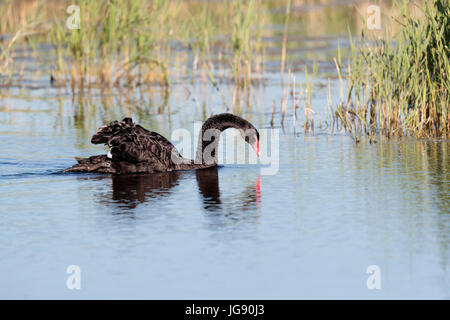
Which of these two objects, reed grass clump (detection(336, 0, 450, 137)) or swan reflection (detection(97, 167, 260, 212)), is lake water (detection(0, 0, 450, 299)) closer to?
swan reflection (detection(97, 167, 260, 212))

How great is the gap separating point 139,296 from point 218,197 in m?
3.14

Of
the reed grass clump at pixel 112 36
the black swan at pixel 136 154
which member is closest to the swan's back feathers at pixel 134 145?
the black swan at pixel 136 154

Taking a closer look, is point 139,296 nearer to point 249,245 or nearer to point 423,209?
point 249,245

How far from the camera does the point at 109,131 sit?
10094 millimetres

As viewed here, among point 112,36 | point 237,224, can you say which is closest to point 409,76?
point 237,224

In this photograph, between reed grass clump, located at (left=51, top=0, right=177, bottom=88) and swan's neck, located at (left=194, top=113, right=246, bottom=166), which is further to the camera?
reed grass clump, located at (left=51, top=0, right=177, bottom=88)

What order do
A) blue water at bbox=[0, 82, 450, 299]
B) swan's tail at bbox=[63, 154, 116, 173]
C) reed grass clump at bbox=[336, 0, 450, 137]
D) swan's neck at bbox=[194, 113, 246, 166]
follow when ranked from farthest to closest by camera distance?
reed grass clump at bbox=[336, 0, 450, 137]
swan's neck at bbox=[194, 113, 246, 166]
swan's tail at bbox=[63, 154, 116, 173]
blue water at bbox=[0, 82, 450, 299]

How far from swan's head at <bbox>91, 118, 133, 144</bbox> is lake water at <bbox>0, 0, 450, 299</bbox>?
1.43 feet

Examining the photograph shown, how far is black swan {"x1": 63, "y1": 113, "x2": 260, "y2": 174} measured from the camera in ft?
32.4

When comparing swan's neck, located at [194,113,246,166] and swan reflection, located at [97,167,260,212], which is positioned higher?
swan's neck, located at [194,113,246,166]

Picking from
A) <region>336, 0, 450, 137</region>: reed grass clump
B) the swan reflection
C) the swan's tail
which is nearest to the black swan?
the swan's tail

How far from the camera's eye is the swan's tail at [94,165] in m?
9.82

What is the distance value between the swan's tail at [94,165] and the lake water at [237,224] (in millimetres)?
99

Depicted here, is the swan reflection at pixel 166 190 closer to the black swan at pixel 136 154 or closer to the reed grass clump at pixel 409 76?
the black swan at pixel 136 154
